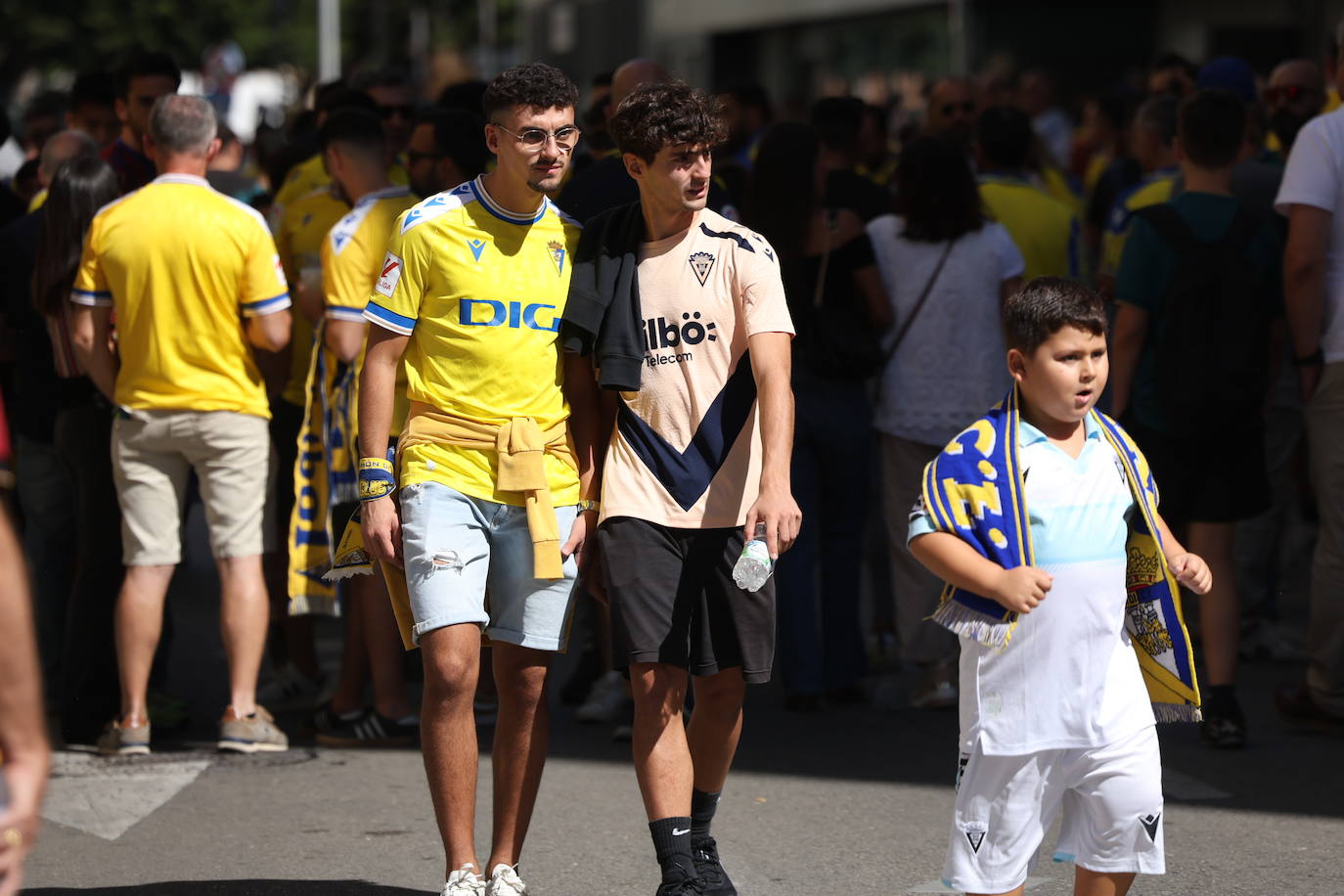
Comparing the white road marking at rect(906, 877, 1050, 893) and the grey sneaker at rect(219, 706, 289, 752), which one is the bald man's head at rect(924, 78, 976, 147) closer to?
the grey sneaker at rect(219, 706, 289, 752)

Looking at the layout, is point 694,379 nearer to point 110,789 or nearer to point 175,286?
point 175,286

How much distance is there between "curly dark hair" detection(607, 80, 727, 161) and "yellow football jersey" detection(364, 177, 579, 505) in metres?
0.34

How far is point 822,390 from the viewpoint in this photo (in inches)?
282

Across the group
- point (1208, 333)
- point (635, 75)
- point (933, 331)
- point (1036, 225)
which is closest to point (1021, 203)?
point (1036, 225)

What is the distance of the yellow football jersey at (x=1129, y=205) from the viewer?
7.94m

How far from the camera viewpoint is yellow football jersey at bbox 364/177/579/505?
464cm

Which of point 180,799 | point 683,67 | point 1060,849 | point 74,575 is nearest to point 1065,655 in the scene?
point 1060,849

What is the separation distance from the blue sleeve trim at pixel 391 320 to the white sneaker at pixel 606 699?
8.83ft

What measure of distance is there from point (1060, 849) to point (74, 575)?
14.7ft

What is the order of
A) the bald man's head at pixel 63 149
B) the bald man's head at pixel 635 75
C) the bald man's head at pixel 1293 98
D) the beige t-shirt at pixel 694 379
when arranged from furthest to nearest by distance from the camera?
the bald man's head at pixel 1293 98, the bald man's head at pixel 63 149, the bald man's head at pixel 635 75, the beige t-shirt at pixel 694 379

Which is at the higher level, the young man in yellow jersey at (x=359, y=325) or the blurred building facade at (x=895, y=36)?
the blurred building facade at (x=895, y=36)

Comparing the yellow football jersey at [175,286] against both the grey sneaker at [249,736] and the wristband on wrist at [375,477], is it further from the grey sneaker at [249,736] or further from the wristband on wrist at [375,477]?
the wristband on wrist at [375,477]

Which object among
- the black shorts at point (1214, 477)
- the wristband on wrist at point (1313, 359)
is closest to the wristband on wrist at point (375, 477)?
the black shorts at point (1214, 477)

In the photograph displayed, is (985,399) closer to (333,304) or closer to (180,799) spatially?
(333,304)
